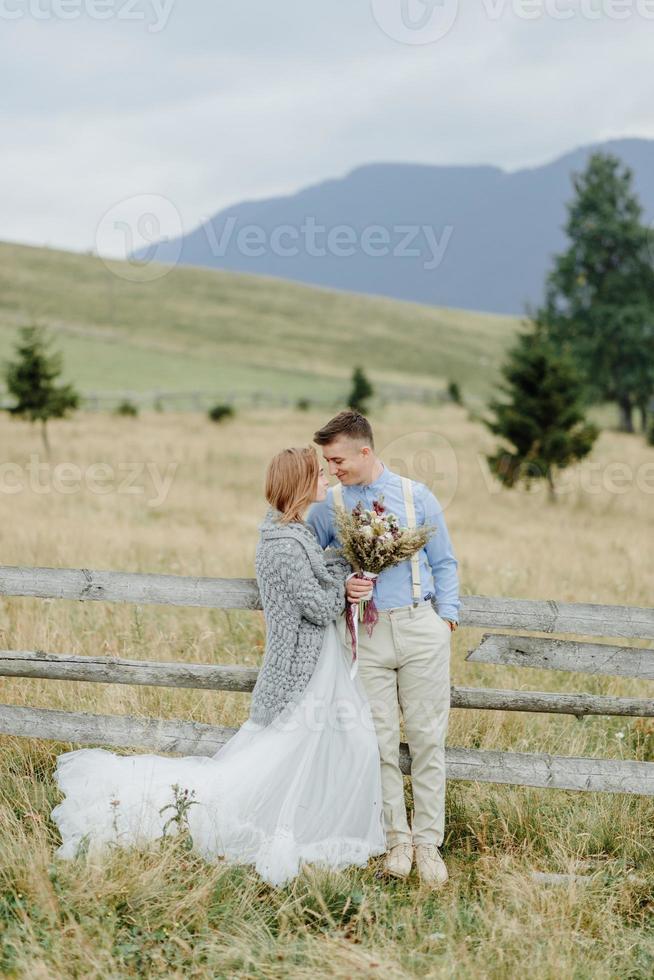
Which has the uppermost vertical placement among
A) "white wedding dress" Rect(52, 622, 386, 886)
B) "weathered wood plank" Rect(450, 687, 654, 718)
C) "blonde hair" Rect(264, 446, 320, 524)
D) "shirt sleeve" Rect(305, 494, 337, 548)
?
"blonde hair" Rect(264, 446, 320, 524)

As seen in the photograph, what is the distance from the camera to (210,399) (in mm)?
46469

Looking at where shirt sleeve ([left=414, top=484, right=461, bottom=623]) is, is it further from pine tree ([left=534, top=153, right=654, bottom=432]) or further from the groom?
pine tree ([left=534, top=153, right=654, bottom=432])

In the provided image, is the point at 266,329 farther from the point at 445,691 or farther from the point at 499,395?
the point at 445,691

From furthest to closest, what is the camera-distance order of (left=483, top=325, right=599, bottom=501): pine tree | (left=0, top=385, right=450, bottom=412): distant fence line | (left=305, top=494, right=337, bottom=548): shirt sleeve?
(left=0, top=385, right=450, bottom=412): distant fence line
(left=483, top=325, right=599, bottom=501): pine tree
(left=305, top=494, right=337, bottom=548): shirt sleeve

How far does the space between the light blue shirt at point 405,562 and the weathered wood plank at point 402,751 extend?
2.84 ft

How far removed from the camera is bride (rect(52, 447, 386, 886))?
414cm

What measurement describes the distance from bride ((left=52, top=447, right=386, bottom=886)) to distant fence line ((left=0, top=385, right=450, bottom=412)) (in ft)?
109

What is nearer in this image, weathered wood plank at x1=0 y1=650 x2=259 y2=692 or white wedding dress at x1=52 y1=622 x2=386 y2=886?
white wedding dress at x1=52 y1=622 x2=386 y2=886

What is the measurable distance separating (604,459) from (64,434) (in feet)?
64.4

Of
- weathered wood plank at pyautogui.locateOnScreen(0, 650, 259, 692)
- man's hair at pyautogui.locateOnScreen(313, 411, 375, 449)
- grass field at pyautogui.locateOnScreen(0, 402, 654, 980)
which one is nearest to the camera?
grass field at pyautogui.locateOnScreen(0, 402, 654, 980)

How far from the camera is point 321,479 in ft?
13.8

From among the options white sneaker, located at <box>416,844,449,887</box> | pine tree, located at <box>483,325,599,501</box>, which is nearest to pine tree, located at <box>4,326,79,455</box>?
pine tree, located at <box>483,325,599,501</box>

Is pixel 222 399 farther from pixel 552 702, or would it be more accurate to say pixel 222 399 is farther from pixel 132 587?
pixel 552 702

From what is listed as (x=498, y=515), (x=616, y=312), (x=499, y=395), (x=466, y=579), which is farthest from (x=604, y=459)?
(x=499, y=395)
